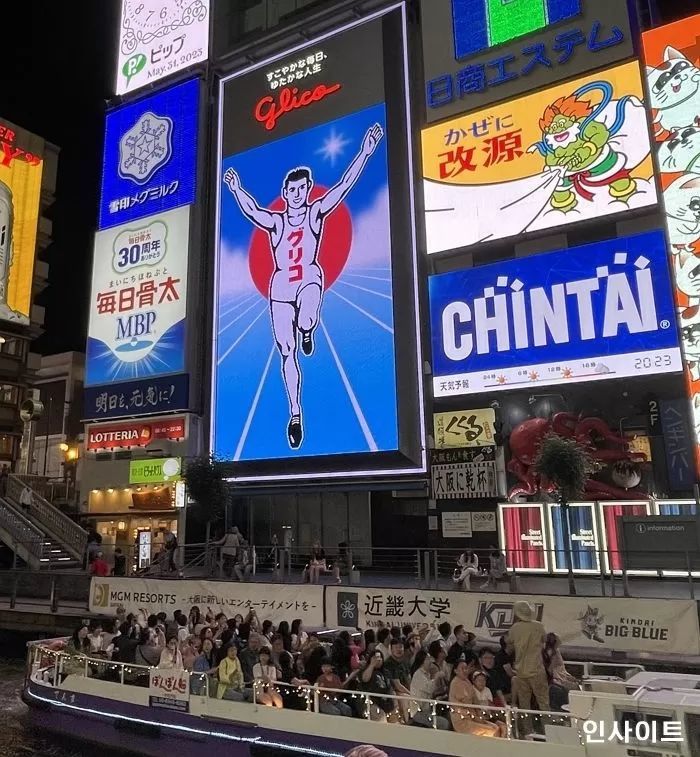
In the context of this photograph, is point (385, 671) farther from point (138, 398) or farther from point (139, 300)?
point (139, 300)

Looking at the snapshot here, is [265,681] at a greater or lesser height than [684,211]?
lesser

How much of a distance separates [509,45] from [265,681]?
2400cm

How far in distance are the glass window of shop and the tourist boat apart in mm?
30133

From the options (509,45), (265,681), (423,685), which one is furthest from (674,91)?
(265,681)

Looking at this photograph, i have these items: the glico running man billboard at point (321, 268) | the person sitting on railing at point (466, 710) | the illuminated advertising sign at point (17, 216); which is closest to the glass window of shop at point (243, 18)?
the glico running man billboard at point (321, 268)

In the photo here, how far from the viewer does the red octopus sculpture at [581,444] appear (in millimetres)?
21250

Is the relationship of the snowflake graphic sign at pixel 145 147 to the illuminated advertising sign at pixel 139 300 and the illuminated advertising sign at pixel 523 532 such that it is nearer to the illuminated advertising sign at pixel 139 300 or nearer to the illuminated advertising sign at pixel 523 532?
the illuminated advertising sign at pixel 139 300

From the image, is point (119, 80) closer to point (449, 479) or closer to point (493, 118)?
point (493, 118)

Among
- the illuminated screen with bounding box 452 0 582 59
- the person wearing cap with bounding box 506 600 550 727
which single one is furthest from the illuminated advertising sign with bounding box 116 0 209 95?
the person wearing cap with bounding box 506 600 550 727

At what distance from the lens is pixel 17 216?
42312mm

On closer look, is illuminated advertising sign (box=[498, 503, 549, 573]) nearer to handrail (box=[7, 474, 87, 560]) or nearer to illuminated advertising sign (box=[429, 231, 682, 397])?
illuminated advertising sign (box=[429, 231, 682, 397])

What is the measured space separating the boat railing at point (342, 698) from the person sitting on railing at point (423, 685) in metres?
0.02

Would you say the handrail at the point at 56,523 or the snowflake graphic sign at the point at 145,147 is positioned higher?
the snowflake graphic sign at the point at 145,147

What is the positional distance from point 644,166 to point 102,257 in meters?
25.4
